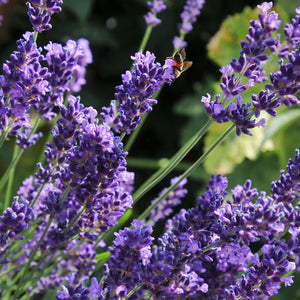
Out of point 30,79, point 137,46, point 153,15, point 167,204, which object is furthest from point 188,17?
point 137,46

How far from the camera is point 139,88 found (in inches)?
25.6

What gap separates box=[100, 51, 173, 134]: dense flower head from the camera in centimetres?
65

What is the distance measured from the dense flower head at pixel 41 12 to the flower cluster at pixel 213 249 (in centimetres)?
28

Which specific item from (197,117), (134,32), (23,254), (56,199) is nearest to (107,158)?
(56,199)

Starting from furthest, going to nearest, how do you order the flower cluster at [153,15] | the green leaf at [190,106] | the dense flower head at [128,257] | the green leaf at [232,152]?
the green leaf at [190,106] < the green leaf at [232,152] < the flower cluster at [153,15] < the dense flower head at [128,257]

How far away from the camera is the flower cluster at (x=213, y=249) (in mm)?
612

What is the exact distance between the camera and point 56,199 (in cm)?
72

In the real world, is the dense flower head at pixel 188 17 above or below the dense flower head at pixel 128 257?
above

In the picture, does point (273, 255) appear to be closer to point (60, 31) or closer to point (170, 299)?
point (170, 299)

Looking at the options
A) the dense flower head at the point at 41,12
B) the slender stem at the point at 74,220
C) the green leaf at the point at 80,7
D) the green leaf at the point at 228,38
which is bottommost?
the slender stem at the point at 74,220

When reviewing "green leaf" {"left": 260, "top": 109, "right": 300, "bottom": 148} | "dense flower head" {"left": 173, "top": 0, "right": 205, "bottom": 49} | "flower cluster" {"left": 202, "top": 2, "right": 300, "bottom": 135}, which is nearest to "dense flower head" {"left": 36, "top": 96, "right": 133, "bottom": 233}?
"flower cluster" {"left": 202, "top": 2, "right": 300, "bottom": 135}

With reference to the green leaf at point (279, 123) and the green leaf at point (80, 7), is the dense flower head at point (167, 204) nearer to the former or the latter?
the green leaf at point (279, 123)

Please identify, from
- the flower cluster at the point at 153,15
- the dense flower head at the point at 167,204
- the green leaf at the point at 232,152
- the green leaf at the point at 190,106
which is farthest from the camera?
the green leaf at the point at 190,106


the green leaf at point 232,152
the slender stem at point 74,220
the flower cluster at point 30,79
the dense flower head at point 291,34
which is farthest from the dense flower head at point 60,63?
the green leaf at point 232,152
